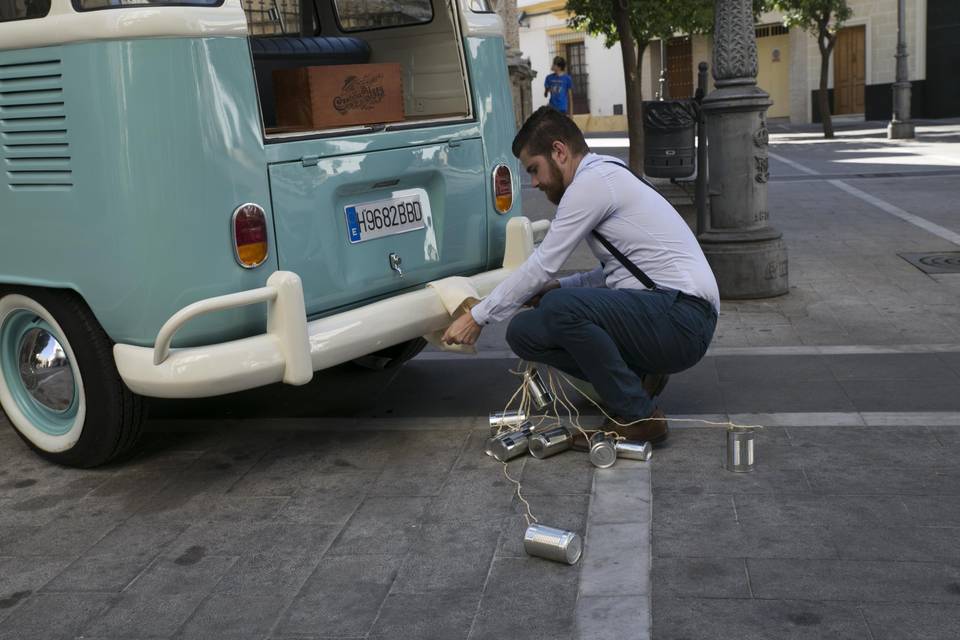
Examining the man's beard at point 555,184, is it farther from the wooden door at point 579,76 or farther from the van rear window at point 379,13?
the wooden door at point 579,76

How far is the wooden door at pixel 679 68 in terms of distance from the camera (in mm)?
42312

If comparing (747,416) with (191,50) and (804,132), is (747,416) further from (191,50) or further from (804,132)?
(804,132)

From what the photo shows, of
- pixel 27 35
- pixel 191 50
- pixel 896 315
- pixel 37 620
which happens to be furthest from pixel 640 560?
pixel 896 315

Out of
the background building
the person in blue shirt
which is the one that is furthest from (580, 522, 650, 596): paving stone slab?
the background building

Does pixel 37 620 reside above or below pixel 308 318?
below

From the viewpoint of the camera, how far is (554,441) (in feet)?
15.0

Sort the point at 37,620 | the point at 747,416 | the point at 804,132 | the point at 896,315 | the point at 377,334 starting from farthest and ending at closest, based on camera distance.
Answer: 1. the point at 804,132
2. the point at 896,315
3. the point at 747,416
4. the point at 377,334
5. the point at 37,620

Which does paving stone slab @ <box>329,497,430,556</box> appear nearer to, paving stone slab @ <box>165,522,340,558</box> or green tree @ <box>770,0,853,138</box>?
paving stone slab @ <box>165,522,340,558</box>

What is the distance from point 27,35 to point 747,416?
3342 millimetres

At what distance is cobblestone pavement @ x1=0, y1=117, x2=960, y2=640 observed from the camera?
3.30 m

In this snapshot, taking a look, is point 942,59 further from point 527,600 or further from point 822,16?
point 527,600

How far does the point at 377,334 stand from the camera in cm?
453

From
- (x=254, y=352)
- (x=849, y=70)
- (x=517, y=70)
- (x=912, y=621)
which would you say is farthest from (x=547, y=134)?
(x=849, y=70)

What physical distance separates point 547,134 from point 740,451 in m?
1.48
